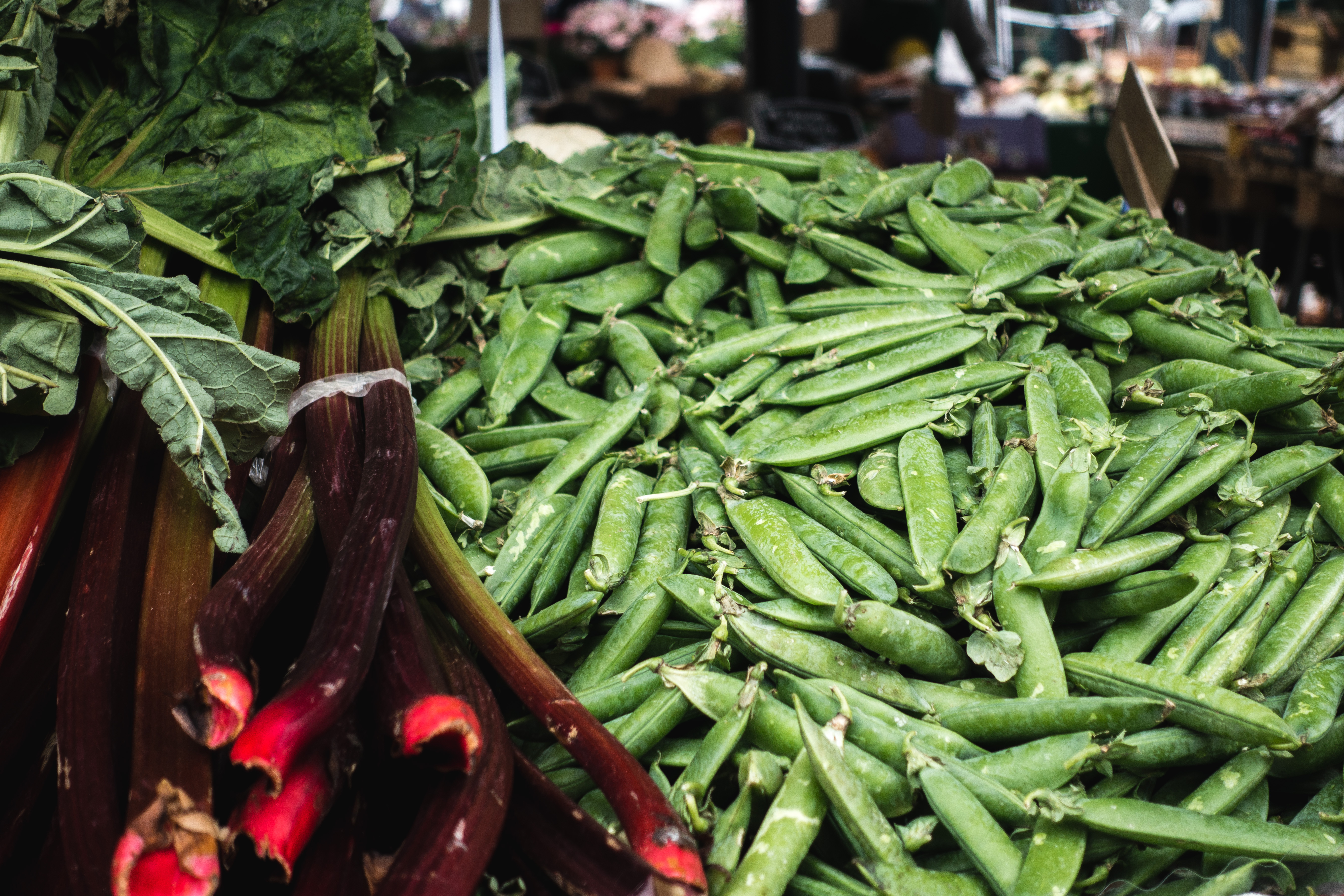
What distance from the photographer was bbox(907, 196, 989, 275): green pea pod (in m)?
2.34

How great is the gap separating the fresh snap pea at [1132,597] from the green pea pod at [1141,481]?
89mm

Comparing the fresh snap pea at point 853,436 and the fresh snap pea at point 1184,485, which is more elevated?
the fresh snap pea at point 853,436

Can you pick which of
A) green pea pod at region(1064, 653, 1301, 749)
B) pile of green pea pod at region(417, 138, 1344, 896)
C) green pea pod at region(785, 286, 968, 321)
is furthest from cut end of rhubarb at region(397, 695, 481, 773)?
green pea pod at region(785, 286, 968, 321)

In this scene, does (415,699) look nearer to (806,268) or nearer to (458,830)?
(458,830)

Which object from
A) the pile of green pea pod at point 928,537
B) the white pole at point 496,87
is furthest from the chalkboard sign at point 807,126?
the pile of green pea pod at point 928,537

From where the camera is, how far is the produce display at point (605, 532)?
1.23 metres

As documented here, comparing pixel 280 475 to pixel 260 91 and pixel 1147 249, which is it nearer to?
pixel 260 91

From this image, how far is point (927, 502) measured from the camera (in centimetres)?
168

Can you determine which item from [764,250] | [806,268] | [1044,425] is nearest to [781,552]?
[1044,425]

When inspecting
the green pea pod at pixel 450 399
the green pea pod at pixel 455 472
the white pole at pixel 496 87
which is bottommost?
the green pea pod at pixel 455 472

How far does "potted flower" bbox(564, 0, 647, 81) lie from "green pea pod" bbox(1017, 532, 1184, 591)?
965 centimetres

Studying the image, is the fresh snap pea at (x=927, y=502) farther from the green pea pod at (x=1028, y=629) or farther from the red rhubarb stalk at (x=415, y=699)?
the red rhubarb stalk at (x=415, y=699)

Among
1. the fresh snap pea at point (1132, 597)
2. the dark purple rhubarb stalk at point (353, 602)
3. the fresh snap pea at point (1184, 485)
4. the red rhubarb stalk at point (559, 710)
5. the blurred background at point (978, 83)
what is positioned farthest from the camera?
the blurred background at point (978, 83)

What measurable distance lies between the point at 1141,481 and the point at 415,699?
1405 mm
